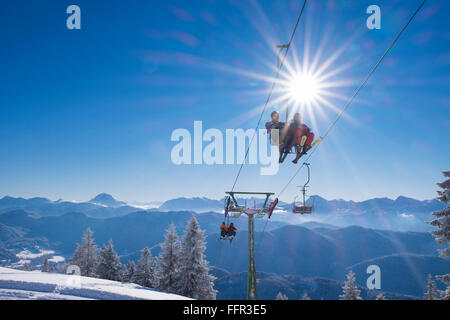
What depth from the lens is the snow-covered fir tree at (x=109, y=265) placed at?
2884cm

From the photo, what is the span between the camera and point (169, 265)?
2434 centimetres

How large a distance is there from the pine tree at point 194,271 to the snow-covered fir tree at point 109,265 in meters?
11.2

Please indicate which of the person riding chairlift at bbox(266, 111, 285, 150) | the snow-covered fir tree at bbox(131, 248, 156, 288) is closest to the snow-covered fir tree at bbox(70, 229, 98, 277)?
the snow-covered fir tree at bbox(131, 248, 156, 288)

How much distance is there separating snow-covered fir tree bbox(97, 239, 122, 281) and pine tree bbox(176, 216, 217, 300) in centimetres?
1116

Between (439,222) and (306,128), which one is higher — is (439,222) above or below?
below

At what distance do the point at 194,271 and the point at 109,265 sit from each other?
13.2 meters

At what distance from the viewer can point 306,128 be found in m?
9.05

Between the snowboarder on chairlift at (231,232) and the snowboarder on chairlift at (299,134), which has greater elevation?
the snowboarder on chairlift at (299,134)

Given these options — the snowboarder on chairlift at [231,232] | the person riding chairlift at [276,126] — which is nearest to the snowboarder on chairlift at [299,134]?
the person riding chairlift at [276,126]

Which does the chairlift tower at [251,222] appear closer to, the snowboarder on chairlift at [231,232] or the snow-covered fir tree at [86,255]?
the snowboarder on chairlift at [231,232]
